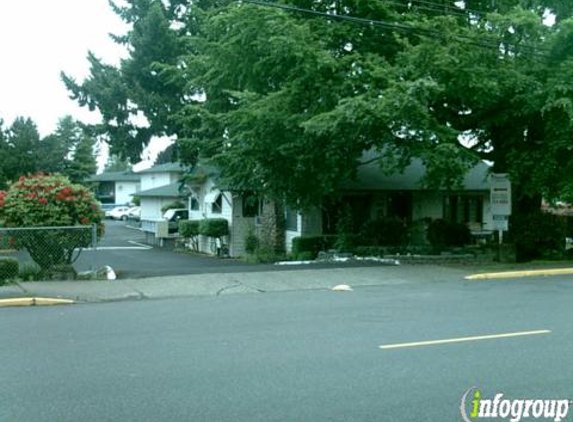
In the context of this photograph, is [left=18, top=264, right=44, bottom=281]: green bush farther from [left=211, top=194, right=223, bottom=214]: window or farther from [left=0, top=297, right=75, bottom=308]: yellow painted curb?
[left=211, top=194, right=223, bottom=214]: window

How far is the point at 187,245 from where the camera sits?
35.8 m

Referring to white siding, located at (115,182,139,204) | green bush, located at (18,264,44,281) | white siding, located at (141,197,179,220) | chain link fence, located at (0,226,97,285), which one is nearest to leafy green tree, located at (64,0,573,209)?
chain link fence, located at (0,226,97,285)

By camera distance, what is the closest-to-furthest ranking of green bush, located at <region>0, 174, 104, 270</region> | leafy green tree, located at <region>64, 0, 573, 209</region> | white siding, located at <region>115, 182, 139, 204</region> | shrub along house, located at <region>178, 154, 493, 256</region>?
1. green bush, located at <region>0, 174, 104, 270</region>
2. leafy green tree, located at <region>64, 0, 573, 209</region>
3. shrub along house, located at <region>178, 154, 493, 256</region>
4. white siding, located at <region>115, 182, 139, 204</region>

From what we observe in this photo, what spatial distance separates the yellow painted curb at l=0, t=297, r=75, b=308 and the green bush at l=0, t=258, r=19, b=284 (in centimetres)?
194

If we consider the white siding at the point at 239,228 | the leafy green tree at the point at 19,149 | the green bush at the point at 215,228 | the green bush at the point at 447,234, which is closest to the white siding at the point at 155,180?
the leafy green tree at the point at 19,149

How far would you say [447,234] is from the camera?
82.1 feet

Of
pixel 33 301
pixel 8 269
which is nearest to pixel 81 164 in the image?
pixel 8 269

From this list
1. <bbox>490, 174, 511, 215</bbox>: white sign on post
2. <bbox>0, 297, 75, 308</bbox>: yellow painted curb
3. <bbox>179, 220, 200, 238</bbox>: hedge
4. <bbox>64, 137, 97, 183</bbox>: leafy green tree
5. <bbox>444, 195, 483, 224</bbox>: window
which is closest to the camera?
<bbox>0, 297, 75, 308</bbox>: yellow painted curb

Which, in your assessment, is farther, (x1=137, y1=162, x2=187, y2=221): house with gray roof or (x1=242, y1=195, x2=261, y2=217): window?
(x1=137, y1=162, x2=187, y2=221): house with gray roof

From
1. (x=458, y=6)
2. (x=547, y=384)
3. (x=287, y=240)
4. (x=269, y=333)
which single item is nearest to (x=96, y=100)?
(x=287, y=240)

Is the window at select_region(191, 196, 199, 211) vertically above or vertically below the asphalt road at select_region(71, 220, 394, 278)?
above

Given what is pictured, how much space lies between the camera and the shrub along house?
86.1 feet

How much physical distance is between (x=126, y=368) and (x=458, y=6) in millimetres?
17279

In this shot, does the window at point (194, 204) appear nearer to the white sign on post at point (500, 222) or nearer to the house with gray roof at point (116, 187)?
the white sign on post at point (500, 222)
